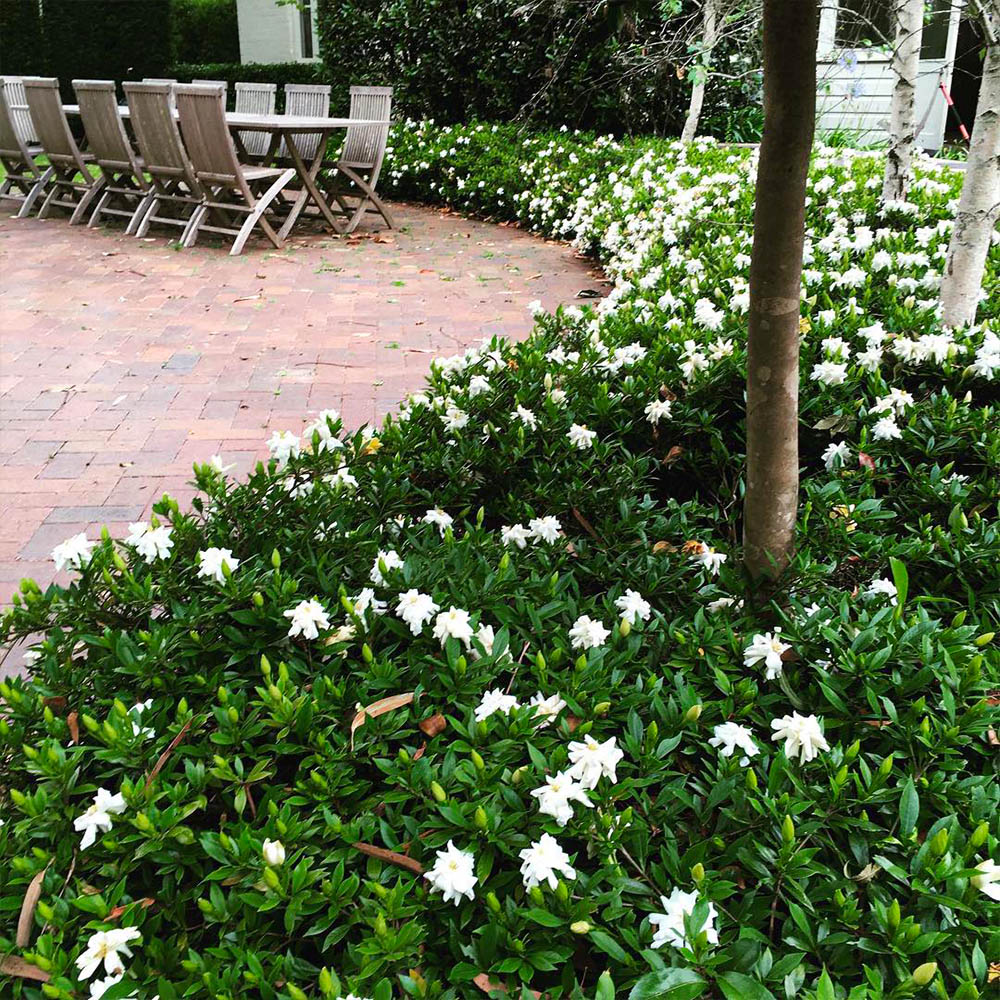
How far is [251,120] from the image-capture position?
817 centimetres

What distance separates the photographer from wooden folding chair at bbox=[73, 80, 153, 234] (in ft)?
27.7

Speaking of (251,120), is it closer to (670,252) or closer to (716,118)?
(670,252)

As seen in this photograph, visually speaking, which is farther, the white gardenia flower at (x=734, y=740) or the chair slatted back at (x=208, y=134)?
the chair slatted back at (x=208, y=134)

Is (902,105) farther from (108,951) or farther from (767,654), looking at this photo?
(108,951)

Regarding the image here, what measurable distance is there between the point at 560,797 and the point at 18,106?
10622 mm

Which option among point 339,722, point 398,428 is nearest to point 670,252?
point 398,428

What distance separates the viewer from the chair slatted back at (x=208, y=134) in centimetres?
743

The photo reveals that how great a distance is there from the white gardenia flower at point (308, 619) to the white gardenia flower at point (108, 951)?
2.09 feet

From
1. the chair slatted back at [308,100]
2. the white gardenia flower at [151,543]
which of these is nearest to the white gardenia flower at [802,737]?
the white gardenia flower at [151,543]

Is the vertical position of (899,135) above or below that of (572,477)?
above

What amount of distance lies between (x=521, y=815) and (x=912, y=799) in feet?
2.00

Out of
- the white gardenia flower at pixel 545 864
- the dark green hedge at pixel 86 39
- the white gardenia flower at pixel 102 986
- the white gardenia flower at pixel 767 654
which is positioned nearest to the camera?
the white gardenia flower at pixel 102 986

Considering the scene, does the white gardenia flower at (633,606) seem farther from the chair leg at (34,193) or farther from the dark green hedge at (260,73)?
the dark green hedge at (260,73)

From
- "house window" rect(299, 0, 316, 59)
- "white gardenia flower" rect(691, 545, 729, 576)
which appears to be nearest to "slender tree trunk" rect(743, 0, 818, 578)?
"white gardenia flower" rect(691, 545, 729, 576)
